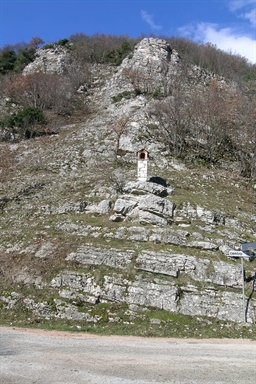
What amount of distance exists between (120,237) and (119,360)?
7.60 meters

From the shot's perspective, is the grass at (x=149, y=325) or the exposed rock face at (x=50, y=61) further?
the exposed rock face at (x=50, y=61)

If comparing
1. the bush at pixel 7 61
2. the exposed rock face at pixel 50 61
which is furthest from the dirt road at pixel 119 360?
the bush at pixel 7 61

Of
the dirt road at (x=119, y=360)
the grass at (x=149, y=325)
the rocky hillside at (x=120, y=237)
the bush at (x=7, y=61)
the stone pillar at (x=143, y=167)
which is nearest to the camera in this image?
the dirt road at (x=119, y=360)

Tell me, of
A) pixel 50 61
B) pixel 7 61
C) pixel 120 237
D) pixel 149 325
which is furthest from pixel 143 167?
pixel 7 61

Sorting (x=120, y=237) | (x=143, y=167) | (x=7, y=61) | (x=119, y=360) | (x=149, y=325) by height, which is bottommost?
(x=149, y=325)

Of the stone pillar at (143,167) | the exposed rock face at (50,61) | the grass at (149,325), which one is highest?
the exposed rock face at (50,61)

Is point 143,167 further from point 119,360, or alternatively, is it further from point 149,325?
point 119,360

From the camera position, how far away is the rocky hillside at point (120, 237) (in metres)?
10.8

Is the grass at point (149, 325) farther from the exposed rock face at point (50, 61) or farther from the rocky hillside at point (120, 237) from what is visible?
the exposed rock face at point (50, 61)

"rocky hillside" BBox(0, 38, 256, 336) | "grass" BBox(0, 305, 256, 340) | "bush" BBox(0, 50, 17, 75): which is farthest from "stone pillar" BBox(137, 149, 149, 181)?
"bush" BBox(0, 50, 17, 75)

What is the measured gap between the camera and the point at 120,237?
1417 cm

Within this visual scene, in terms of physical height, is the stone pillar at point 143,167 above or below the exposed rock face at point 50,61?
below

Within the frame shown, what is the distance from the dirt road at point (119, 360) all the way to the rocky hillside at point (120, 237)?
4.24 ft

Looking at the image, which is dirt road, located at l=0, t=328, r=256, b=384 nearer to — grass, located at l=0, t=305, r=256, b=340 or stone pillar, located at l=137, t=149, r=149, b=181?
grass, located at l=0, t=305, r=256, b=340
